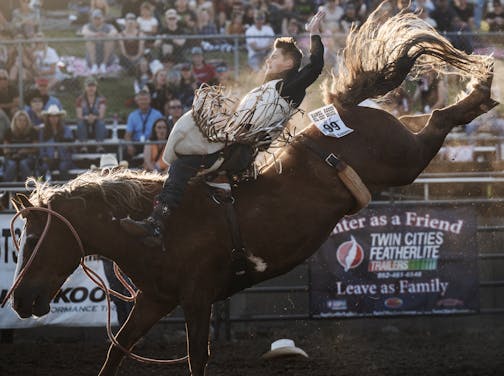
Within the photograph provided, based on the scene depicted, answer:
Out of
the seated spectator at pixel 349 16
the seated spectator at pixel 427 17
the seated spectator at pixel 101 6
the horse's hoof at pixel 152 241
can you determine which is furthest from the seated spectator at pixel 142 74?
the horse's hoof at pixel 152 241

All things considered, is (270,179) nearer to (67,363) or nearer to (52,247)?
(52,247)

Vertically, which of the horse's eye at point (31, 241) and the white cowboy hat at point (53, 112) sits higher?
the white cowboy hat at point (53, 112)

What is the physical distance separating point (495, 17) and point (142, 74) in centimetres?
528

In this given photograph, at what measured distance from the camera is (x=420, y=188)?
35.2ft

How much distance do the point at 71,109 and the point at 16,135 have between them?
1078mm

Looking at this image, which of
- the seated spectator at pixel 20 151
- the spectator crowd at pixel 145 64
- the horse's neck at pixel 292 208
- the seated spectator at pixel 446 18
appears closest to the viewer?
the horse's neck at pixel 292 208

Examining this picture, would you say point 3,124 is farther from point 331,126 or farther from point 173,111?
point 331,126

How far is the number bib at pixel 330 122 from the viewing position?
19.5ft

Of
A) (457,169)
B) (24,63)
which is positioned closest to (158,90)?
(24,63)

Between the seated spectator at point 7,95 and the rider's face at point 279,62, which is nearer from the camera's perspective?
the rider's face at point 279,62

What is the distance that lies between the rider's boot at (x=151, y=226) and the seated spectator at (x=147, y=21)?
7.82 metres

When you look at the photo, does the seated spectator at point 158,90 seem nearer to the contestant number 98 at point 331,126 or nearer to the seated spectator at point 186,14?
the seated spectator at point 186,14

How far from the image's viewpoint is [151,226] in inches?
216

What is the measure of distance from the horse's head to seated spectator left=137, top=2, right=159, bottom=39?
25.3ft
